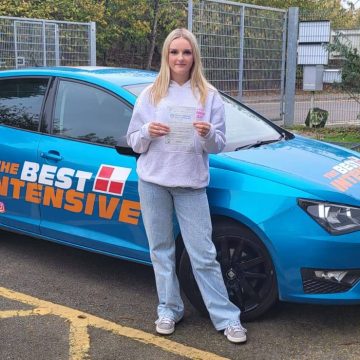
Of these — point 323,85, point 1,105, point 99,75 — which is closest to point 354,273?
point 99,75

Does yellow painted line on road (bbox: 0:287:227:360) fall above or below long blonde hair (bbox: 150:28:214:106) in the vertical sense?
below

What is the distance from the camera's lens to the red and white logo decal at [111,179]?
3.82 m

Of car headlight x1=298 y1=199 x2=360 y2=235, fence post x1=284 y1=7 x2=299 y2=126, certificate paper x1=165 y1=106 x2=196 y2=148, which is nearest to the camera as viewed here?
certificate paper x1=165 y1=106 x2=196 y2=148

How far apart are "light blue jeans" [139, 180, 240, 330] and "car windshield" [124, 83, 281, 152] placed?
2.34 ft

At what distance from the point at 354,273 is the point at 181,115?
1347 mm

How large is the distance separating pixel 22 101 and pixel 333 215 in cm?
271

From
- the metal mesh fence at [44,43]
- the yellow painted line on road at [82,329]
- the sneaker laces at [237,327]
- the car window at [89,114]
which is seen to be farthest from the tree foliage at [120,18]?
the sneaker laces at [237,327]

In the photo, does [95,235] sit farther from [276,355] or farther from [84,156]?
[276,355]

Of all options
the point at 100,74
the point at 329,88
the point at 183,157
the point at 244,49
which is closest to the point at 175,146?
the point at 183,157

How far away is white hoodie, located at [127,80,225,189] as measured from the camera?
318 cm

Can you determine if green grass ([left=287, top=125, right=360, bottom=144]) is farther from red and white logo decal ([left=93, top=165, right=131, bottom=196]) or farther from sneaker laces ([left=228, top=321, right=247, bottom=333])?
sneaker laces ([left=228, top=321, right=247, bottom=333])

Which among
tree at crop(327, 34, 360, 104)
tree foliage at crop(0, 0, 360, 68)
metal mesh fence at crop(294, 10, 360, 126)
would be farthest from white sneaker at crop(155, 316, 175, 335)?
tree foliage at crop(0, 0, 360, 68)

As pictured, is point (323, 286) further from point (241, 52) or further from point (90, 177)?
point (241, 52)

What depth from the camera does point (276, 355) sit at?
325 centimetres
